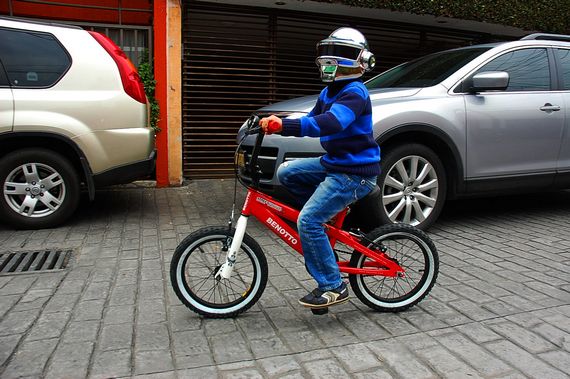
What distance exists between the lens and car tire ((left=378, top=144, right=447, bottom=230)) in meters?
4.39

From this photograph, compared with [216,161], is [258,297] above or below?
below

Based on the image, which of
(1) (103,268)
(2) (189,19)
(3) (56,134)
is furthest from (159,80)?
(1) (103,268)

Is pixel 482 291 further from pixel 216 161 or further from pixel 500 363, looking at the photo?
pixel 216 161

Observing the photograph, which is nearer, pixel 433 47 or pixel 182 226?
pixel 182 226

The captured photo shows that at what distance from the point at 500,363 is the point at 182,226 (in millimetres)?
3296

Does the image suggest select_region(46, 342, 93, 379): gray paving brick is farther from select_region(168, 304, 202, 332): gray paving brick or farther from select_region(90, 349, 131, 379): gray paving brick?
select_region(168, 304, 202, 332): gray paving brick

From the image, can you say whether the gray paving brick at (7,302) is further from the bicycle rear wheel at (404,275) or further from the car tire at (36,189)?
the bicycle rear wheel at (404,275)

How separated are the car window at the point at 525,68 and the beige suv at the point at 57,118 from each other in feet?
12.2

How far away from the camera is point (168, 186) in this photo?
22.3 ft

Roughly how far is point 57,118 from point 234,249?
2.82 metres

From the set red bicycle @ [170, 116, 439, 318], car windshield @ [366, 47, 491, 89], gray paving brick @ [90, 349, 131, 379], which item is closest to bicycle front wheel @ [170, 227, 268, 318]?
red bicycle @ [170, 116, 439, 318]

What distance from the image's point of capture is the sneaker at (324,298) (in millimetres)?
2855

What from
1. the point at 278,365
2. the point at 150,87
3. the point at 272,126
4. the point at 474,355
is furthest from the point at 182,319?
the point at 150,87

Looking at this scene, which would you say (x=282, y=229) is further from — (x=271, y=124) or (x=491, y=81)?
(x=491, y=81)
